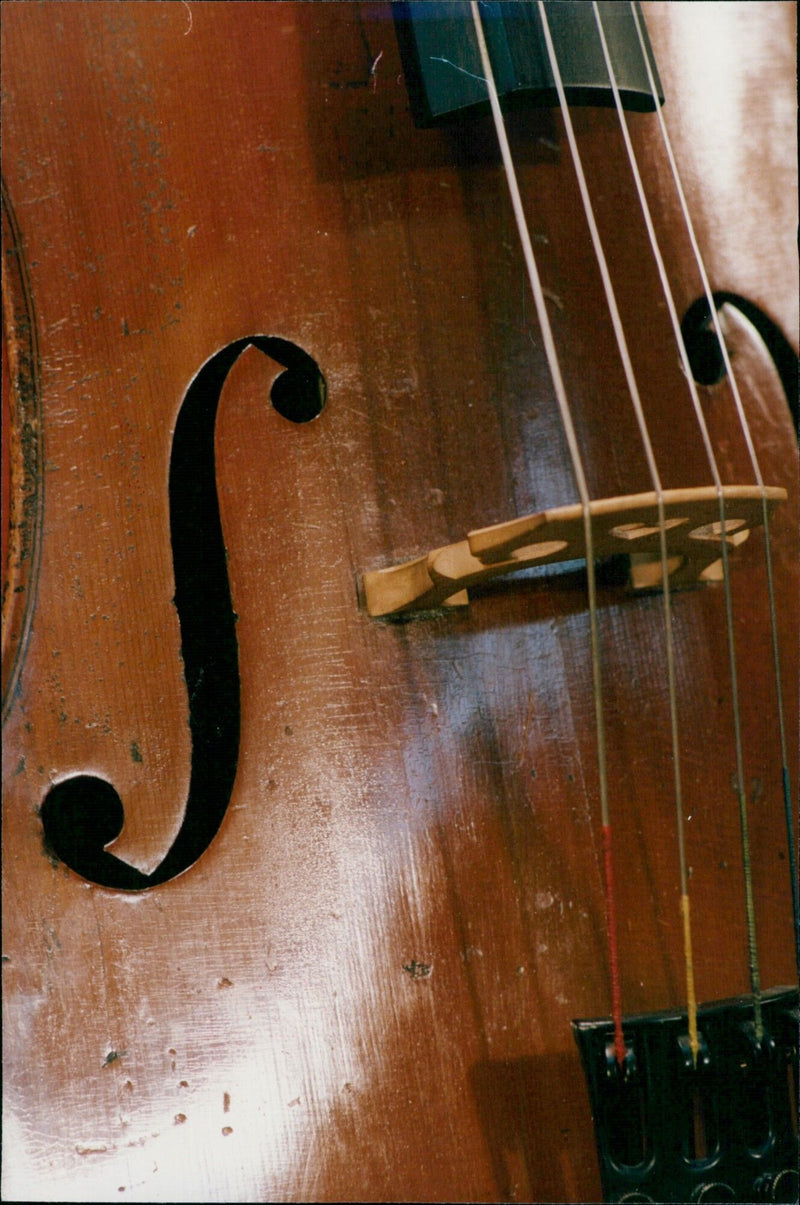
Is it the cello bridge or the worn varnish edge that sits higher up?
the worn varnish edge

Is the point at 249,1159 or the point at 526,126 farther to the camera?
the point at 526,126

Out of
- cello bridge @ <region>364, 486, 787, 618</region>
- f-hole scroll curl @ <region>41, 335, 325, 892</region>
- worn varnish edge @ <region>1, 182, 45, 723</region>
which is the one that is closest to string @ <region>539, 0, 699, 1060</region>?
cello bridge @ <region>364, 486, 787, 618</region>

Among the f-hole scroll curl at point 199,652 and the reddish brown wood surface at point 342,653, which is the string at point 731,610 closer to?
the reddish brown wood surface at point 342,653

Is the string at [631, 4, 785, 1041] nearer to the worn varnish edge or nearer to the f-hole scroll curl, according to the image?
the f-hole scroll curl

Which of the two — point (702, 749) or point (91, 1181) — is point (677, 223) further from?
Result: point (91, 1181)

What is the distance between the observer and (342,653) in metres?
0.74

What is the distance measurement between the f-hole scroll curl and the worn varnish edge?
0.11 m

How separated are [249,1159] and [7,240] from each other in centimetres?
76

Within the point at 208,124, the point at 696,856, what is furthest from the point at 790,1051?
the point at 208,124

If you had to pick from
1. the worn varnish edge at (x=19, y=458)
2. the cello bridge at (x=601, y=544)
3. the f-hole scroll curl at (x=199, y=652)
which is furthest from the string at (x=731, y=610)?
the worn varnish edge at (x=19, y=458)

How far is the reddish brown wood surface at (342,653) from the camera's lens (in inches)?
27.6

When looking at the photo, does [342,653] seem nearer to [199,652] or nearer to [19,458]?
[199,652]

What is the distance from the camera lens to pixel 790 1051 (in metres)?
0.64

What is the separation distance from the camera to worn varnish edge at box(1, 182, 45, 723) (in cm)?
74
